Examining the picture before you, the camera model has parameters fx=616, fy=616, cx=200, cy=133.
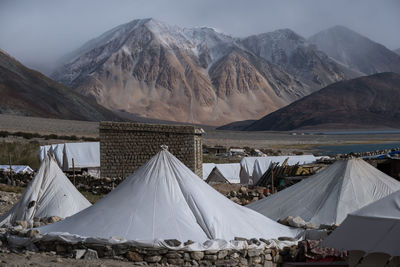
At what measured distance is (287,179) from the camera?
69.0 feet

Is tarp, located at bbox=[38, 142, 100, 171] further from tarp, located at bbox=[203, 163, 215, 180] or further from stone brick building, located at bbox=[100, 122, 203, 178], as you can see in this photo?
tarp, located at bbox=[203, 163, 215, 180]

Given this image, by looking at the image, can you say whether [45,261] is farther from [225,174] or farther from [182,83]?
[182,83]

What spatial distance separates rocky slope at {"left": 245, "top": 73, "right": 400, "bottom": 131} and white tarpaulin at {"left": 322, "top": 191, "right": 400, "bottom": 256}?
119640mm

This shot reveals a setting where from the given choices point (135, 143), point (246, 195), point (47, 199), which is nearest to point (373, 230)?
point (47, 199)

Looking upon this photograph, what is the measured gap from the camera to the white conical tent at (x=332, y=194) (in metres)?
12.0

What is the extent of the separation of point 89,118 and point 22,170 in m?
82.1

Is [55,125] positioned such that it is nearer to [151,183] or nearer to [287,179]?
[287,179]

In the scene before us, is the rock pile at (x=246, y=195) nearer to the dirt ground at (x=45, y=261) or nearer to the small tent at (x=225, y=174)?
the small tent at (x=225, y=174)

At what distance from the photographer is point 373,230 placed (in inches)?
276

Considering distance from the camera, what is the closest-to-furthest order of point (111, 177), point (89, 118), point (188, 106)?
point (111, 177) < point (89, 118) < point (188, 106)

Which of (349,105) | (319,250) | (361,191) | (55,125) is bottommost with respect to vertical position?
(319,250)

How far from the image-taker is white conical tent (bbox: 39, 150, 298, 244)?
9562mm

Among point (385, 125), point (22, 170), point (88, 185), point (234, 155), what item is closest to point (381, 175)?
point (88, 185)

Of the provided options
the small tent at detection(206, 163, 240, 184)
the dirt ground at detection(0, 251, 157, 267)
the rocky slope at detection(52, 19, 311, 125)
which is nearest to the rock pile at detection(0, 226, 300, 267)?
the dirt ground at detection(0, 251, 157, 267)
